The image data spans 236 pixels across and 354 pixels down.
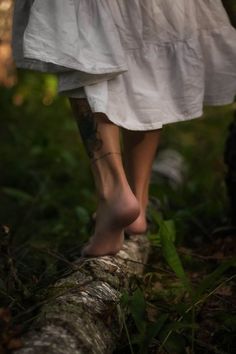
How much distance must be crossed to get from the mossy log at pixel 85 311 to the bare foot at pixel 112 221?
0.05 m

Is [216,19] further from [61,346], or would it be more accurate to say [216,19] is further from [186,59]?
[61,346]

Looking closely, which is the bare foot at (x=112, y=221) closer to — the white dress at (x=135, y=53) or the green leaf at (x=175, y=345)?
the white dress at (x=135, y=53)

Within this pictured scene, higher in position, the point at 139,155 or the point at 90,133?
the point at 90,133

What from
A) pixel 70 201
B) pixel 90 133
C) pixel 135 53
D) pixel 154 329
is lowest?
pixel 70 201

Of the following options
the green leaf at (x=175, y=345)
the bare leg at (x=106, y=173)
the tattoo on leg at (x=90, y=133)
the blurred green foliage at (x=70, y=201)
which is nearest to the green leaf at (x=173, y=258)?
the blurred green foliage at (x=70, y=201)

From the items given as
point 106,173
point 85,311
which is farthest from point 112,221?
point 85,311

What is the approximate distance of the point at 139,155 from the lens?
2500mm

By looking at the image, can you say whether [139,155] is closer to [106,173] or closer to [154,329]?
[106,173]

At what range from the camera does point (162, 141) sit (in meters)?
5.03

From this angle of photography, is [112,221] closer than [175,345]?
No

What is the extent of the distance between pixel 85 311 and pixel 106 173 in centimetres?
Result: 59

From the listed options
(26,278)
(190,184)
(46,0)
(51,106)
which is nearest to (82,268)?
(26,278)

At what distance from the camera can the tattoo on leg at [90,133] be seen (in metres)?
2.25

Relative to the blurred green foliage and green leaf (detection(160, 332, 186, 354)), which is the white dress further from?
green leaf (detection(160, 332, 186, 354))
